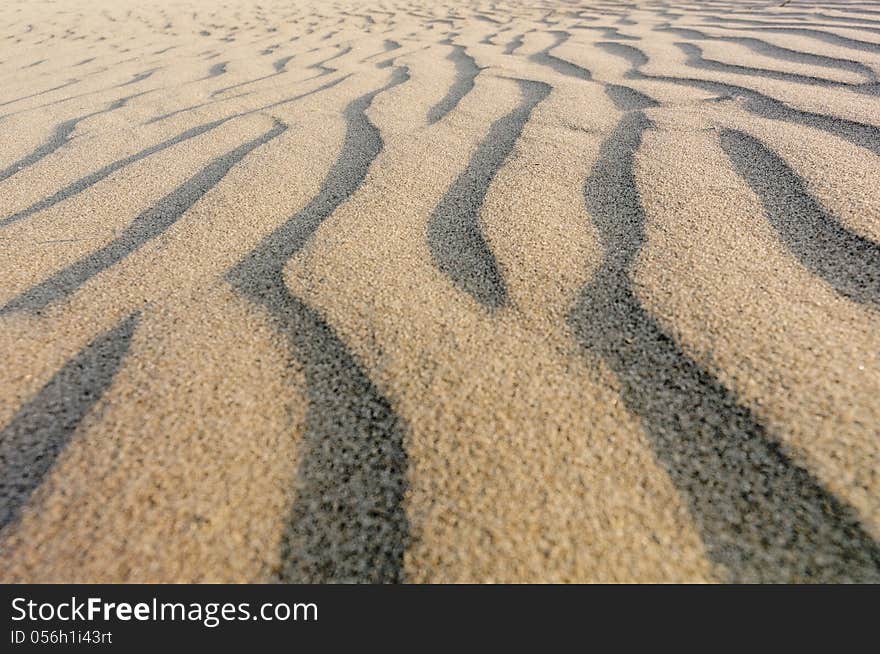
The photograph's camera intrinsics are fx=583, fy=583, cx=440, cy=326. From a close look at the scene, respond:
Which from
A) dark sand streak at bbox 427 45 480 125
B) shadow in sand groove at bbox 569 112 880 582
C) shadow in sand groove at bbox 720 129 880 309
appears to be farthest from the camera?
dark sand streak at bbox 427 45 480 125

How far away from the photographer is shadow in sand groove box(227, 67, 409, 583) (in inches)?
18.5

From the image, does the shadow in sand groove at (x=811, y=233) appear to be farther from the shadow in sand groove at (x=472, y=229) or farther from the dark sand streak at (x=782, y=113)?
the shadow in sand groove at (x=472, y=229)

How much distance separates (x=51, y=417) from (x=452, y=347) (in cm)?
43

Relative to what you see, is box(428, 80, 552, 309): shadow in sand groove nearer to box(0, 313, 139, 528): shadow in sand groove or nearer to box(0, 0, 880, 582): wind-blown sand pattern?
box(0, 0, 880, 582): wind-blown sand pattern

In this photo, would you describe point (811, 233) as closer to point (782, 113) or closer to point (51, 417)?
point (782, 113)

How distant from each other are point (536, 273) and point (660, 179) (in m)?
0.44

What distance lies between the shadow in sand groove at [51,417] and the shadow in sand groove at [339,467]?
7.5 inches

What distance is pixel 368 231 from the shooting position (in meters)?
0.97

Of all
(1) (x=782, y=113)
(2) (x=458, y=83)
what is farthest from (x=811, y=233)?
(2) (x=458, y=83)

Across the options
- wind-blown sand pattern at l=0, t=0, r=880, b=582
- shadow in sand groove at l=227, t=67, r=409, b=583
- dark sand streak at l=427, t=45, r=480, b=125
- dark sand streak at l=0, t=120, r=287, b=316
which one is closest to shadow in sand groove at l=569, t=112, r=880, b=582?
wind-blown sand pattern at l=0, t=0, r=880, b=582

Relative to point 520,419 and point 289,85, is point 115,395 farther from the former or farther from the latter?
point 289,85

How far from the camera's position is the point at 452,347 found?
0.68 m

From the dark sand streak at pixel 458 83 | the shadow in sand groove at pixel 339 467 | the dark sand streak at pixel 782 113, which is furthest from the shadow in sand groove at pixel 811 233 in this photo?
the dark sand streak at pixel 458 83

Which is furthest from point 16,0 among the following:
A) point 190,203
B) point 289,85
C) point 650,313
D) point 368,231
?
point 650,313
